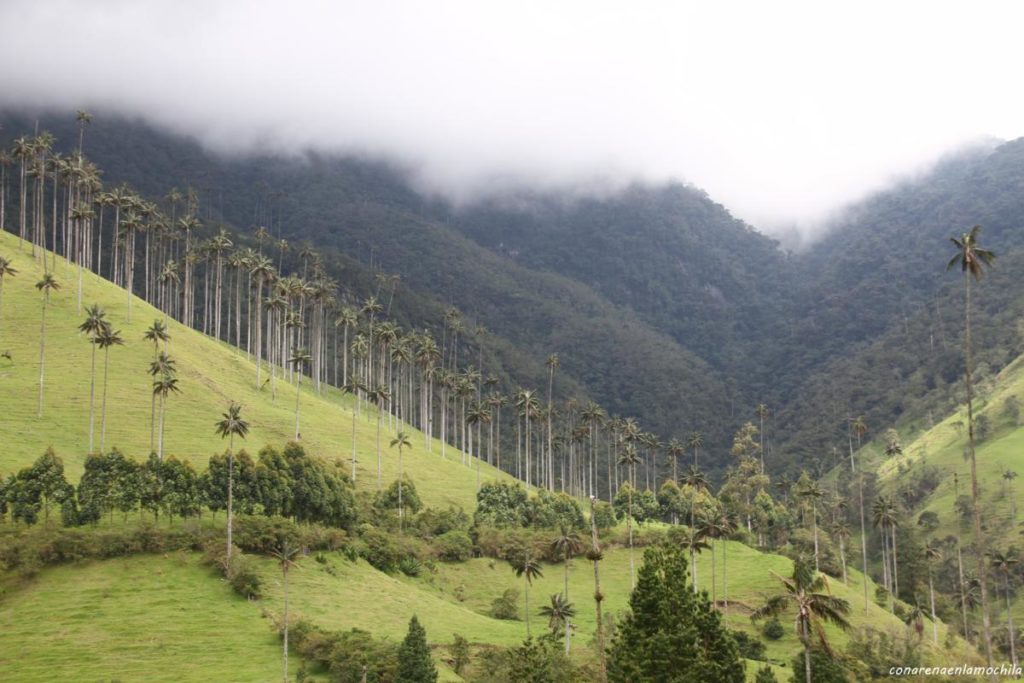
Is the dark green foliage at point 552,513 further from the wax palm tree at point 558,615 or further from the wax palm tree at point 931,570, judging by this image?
the wax palm tree at point 931,570

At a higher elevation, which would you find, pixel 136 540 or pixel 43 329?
pixel 43 329

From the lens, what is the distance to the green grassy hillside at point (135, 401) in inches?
4596

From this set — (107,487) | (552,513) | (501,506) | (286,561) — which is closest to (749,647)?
(552,513)

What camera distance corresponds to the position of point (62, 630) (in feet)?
244

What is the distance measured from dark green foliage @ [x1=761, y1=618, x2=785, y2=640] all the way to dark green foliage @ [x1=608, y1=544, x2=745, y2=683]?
42543 millimetres

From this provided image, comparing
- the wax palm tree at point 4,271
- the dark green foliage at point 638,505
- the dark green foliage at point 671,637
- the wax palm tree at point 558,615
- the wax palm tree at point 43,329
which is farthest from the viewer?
the dark green foliage at point 638,505

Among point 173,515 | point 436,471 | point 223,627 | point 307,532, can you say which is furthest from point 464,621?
point 436,471

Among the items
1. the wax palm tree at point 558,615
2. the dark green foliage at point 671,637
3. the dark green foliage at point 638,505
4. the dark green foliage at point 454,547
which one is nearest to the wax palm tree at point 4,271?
the dark green foliage at point 454,547

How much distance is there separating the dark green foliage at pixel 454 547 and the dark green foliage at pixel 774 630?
126 feet

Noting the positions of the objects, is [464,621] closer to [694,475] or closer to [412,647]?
[412,647]

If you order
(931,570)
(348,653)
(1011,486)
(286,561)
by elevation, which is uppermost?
(1011,486)

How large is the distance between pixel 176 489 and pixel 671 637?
2267 inches

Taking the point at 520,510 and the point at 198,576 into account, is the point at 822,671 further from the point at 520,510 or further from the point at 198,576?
the point at 520,510

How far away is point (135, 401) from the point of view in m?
129
